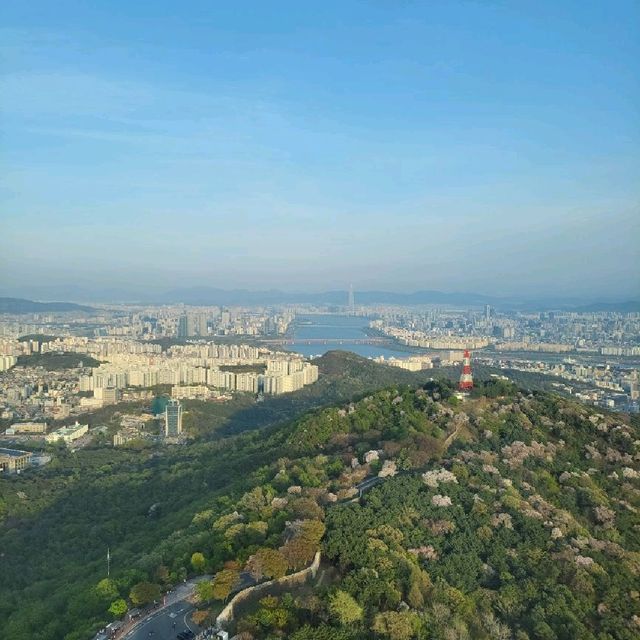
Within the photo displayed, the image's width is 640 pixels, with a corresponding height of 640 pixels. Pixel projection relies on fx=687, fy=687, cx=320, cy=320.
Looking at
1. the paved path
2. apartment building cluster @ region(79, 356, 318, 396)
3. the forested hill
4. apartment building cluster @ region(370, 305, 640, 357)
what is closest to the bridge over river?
apartment building cluster @ region(370, 305, 640, 357)

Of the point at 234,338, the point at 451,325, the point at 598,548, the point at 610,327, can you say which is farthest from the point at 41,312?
the point at 598,548

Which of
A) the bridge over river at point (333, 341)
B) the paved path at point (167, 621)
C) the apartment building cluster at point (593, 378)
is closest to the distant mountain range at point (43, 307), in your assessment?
the bridge over river at point (333, 341)

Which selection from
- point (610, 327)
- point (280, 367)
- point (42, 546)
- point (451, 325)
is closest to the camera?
point (42, 546)

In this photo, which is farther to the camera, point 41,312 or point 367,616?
point 41,312

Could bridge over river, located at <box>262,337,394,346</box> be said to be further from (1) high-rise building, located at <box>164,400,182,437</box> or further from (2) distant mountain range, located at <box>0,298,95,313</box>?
(1) high-rise building, located at <box>164,400,182,437</box>

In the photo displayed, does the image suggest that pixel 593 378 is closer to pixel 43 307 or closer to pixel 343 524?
pixel 343 524

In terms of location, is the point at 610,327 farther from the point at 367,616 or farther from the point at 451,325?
the point at 367,616
